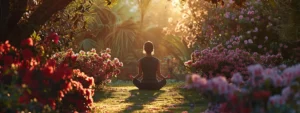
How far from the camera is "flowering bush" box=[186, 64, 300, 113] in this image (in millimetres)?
4793

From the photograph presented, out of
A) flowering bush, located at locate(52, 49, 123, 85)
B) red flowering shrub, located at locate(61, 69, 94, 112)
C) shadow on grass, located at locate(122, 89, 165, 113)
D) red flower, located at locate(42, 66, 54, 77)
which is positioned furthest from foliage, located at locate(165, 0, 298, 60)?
red flower, located at locate(42, 66, 54, 77)

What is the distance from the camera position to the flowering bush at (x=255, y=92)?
15.7ft

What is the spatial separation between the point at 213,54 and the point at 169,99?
222cm

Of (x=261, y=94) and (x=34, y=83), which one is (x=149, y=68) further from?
(x=261, y=94)

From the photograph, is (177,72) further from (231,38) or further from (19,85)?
(19,85)

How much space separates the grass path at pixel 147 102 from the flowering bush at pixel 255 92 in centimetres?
575

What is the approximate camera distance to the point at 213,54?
1530cm

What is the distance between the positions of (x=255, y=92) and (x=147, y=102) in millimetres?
8298

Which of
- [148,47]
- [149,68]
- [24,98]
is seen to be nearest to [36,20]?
[24,98]


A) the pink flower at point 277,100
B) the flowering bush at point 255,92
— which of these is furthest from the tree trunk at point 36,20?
the pink flower at point 277,100

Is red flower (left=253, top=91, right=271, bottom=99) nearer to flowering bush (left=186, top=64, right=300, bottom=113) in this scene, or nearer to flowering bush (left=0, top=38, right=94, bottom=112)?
flowering bush (left=186, top=64, right=300, bottom=113)

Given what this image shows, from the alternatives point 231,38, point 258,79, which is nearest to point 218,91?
point 258,79

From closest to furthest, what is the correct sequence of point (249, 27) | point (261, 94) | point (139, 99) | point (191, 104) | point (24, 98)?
point (261, 94)
point (24, 98)
point (191, 104)
point (139, 99)
point (249, 27)

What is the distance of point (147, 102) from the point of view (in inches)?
519
